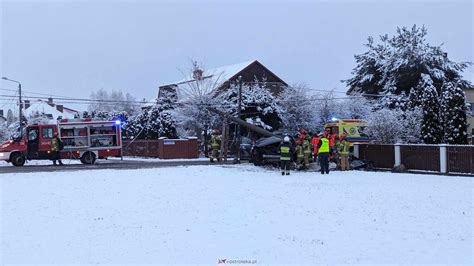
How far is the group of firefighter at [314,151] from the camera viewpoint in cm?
1931

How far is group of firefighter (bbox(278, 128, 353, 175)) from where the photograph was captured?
1931 centimetres

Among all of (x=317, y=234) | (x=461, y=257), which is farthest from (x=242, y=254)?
(x=461, y=257)

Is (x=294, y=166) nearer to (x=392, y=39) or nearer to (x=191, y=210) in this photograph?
(x=191, y=210)

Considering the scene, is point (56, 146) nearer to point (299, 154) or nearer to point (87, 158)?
point (87, 158)

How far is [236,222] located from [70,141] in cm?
2193

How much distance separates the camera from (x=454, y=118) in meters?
25.7

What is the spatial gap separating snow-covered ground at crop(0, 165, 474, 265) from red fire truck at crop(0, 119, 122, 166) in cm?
1300

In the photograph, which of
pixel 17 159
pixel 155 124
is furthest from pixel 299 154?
pixel 155 124

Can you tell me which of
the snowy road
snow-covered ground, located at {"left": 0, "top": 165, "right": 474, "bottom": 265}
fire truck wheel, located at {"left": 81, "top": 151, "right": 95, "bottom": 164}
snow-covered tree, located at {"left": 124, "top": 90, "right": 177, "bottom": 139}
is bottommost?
snow-covered ground, located at {"left": 0, "top": 165, "right": 474, "bottom": 265}

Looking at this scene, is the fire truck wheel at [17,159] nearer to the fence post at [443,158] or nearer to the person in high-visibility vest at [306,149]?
the person in high-visibility vest at [306,149]

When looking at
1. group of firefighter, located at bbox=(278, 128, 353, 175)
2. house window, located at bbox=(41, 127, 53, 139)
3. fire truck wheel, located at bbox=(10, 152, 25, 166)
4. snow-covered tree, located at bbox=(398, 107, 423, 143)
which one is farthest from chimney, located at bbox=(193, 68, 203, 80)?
group of firefighter, located at bbox=(278, 128, 353, 175)

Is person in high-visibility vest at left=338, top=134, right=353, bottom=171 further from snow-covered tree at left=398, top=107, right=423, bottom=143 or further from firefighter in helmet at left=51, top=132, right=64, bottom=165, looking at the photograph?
firefighter in helmet at left=51, top=132, right=64, bottom=165

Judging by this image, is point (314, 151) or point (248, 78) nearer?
point (314, 151)

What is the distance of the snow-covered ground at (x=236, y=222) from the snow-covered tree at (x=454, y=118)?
10.5 metres
